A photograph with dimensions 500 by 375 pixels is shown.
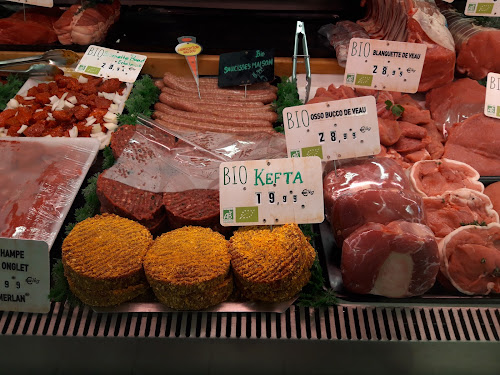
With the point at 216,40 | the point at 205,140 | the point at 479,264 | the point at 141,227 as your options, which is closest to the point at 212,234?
the point at 141,227

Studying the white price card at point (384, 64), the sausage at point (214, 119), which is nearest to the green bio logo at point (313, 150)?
the white price card at point (384, 64)

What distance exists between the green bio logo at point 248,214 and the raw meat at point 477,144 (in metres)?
1.43

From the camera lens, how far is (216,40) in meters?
3.37

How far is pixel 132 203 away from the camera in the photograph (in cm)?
204

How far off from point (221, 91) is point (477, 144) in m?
1.59

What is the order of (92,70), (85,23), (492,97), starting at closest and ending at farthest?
(492,97) < (92,70) < (85,23)

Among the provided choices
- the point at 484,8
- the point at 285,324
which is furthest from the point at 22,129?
the point at 484,8

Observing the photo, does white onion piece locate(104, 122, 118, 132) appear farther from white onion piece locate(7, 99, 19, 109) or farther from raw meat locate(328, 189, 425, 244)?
raw meat locate(328, 189, 425, 244)

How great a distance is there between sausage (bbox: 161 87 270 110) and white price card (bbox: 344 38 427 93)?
0.65 metres

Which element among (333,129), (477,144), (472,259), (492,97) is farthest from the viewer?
(492,97)

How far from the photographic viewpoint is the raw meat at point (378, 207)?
190 centimetres

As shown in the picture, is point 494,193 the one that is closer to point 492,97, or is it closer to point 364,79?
point 492,97

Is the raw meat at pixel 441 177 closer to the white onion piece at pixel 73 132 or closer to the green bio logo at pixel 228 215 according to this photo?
the green bio logo at pixel 228 215

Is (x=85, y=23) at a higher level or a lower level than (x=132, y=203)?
higher
